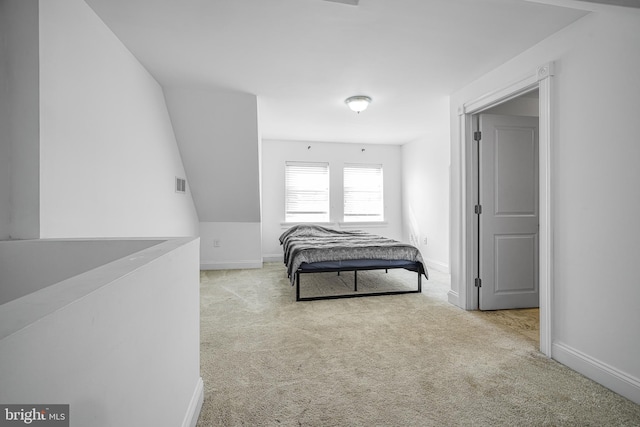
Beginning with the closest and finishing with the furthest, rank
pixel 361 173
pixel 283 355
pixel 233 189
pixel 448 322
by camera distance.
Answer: pixel 283 355
pixel 448 322
pixel 233 189
pixel 361 173

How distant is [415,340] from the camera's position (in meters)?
2.39

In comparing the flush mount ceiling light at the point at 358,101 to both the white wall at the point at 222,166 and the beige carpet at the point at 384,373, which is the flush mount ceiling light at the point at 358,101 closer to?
the white wall at the point at 222,166

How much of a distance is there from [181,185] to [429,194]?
3.98m

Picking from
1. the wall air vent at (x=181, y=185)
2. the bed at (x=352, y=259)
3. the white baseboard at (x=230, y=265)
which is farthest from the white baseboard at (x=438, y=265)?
the wall air vent at (x=181, y=185)

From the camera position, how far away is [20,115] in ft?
5.29

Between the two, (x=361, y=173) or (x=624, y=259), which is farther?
(x=361, y=173)

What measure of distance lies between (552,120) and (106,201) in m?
3.23

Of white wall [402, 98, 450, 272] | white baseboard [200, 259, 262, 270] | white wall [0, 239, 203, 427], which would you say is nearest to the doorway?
white wall [402, 98, 450, 272]

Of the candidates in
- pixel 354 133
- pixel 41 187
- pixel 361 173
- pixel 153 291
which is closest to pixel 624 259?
pixel 153 291

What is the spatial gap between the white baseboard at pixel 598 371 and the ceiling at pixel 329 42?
6.59ft

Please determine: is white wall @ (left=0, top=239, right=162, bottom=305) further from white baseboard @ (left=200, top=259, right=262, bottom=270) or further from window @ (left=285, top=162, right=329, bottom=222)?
window @ (left=285, top=162, right=329, bottom=222)

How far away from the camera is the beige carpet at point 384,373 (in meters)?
1.53

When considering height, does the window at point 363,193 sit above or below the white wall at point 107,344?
above

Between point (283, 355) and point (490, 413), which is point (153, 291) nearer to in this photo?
point (283, 355)
